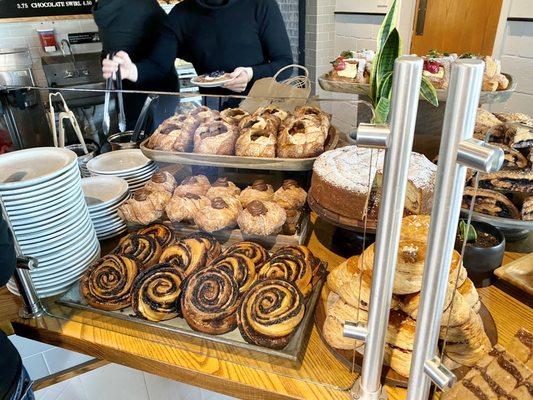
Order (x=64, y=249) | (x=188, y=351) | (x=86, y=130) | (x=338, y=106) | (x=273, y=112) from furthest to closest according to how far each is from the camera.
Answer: (x=86, y=130) < (x=273, y=112) < (x=338, y=106) < (x=64, y=249) < (x=188, y=351)

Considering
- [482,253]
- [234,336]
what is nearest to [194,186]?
[234,336]

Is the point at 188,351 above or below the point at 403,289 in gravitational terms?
below

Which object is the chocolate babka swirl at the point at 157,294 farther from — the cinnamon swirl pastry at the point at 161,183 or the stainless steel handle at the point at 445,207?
the stainless steel handle at the point at 445,207

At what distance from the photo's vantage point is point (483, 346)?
68 cm

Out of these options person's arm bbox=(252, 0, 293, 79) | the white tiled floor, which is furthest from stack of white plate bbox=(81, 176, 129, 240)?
person's arm bbox=(252, 0, 293, 79)

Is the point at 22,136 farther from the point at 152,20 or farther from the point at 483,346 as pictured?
the point at 483,346

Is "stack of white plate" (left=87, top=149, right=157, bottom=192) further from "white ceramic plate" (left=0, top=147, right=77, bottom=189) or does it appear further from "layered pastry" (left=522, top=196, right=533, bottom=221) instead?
"layered pastry" (left=522, top=196, right=533, bottom=221)

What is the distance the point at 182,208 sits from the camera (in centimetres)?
109

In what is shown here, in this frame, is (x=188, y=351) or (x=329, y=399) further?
(x=188, y=351)

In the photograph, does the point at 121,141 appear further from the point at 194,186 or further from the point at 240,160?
the point at 240,160

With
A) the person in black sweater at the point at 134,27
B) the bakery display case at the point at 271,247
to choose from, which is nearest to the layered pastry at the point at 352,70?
the person in black sweater at the point at 134,27

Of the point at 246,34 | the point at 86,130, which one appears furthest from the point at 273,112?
the point at 246,34

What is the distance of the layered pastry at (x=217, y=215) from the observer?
1036mm

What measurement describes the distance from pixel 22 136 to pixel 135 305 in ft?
3.43
